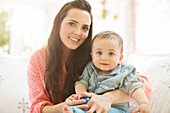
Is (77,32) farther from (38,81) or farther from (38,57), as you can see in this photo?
(38,81)

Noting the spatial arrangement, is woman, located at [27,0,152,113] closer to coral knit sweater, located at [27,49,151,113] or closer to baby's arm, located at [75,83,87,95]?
coral knit sweater, located at [27,49,151,113]

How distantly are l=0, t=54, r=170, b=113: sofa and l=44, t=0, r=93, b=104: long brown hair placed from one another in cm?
48

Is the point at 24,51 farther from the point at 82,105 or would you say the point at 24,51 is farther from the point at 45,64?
the point at 82,105

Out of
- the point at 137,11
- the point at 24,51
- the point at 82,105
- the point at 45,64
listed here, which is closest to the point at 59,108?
the point at 82,105

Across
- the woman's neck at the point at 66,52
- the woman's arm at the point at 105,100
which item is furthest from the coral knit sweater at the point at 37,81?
the woman's arm at the point at 105,100

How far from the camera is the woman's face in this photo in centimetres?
131

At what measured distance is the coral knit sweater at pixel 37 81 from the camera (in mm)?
1258

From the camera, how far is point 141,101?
3.15ft

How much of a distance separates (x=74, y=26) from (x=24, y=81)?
2.81ft

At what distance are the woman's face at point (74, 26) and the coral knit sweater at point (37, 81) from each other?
0.24 meters

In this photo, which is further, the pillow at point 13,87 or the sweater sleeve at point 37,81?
the pillow at point 13,87

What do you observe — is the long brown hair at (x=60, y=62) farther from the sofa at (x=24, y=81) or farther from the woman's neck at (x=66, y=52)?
the sofa at (x=24, y=81)

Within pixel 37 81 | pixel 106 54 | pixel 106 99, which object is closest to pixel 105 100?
pixel 106 99

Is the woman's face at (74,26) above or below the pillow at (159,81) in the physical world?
above
